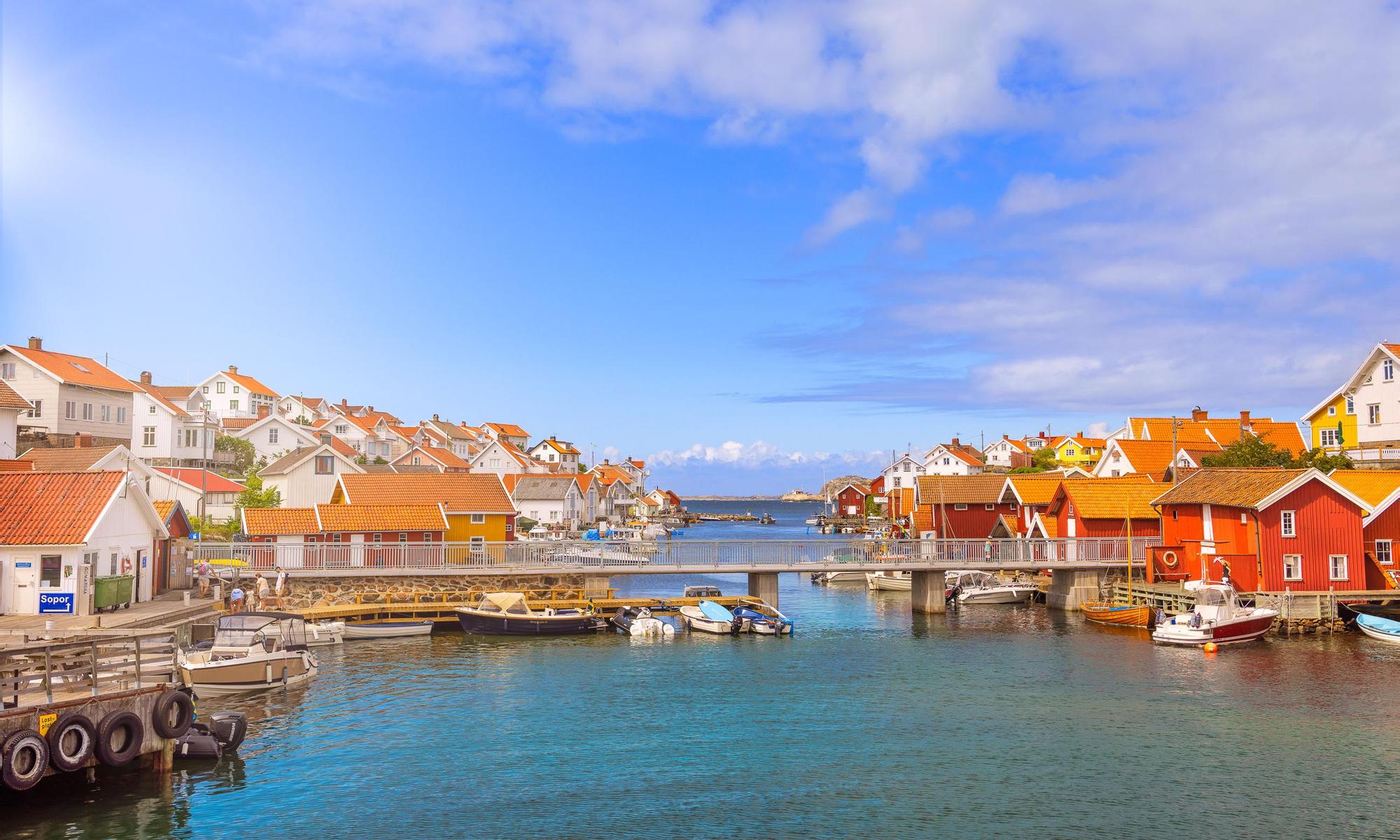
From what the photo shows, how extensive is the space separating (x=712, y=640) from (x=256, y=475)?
46214 millimetres

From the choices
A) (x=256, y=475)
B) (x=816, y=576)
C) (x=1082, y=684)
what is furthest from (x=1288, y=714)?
(x=256, y=475)

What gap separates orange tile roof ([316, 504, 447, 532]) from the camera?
5416 centimetres

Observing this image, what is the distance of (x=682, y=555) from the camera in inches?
2283

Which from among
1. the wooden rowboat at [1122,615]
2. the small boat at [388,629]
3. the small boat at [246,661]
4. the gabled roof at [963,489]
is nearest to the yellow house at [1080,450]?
the gabled roof at [963,489]

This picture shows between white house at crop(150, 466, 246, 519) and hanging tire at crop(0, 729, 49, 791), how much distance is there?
4431 centimetres

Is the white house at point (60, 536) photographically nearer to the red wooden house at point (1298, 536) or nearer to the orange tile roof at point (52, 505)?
the orange tile roof at point (52, 505)

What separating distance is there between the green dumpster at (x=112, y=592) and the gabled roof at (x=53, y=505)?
7.46ft

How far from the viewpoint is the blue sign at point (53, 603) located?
35.7 metres

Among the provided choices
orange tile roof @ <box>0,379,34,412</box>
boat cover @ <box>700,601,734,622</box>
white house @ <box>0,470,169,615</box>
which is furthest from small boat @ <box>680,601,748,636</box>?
orange tile roof @ <box>0,379,34,412</box>

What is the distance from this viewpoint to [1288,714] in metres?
32.2

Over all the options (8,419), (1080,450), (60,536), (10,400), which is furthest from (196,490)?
(1080,450)

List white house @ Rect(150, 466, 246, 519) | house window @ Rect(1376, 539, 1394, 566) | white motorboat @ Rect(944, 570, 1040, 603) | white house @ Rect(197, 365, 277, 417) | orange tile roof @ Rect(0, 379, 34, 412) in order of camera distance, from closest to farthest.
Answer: house window @ Rect(1376, 539, 1394, 566), orange tile roof @ Rect(0, 379, 34, 412), white motorboat @ Rect(944, 570, 1040, 603), white house @ Rect(150, 466, 246, 519), white house @ Rect(197, 365, 277, 417)

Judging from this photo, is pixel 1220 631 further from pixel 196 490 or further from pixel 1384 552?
pixel 196 490

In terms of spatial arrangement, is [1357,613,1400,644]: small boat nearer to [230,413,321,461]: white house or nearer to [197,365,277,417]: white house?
[230,413,321,461]: white house
